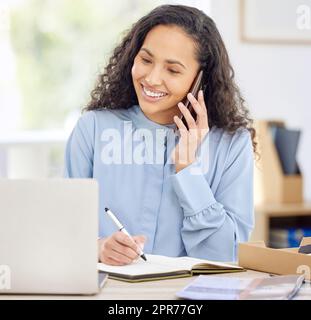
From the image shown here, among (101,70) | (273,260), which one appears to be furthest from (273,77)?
(273,260)

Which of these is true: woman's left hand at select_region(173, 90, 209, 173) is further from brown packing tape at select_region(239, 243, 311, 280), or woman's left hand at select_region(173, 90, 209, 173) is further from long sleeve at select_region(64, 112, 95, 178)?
brown packing tape at select_region(239, 243, 311, 280)

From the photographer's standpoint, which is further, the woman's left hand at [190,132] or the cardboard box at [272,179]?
the cardboard box at [272,179]

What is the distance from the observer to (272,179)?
3.99m

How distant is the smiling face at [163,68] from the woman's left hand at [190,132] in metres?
0.05

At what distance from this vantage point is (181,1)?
4.18 meters

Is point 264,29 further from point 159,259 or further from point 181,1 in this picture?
point 159,259

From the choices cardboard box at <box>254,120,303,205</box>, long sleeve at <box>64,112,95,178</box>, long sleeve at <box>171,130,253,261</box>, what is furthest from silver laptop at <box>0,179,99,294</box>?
cardboard box at <box>254,120,303,205</box>

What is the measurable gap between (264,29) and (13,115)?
1.39 metres

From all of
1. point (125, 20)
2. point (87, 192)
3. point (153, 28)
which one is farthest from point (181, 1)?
point (87, 192)

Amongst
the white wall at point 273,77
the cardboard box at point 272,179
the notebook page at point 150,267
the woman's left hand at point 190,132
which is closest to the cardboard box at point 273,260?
the notebook page at point 150,267

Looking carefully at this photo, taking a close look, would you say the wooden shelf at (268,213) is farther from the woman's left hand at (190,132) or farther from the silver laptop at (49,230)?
the silver laptop at (49,230)

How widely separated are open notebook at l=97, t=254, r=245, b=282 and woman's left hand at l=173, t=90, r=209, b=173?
0.38 m

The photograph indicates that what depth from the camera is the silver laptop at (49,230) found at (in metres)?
1.55

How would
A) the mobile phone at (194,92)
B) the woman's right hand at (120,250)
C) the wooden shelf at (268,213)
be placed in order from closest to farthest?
1. the woman's right hand at (120,250)
2. the mobile phone at (194,92)
3. the wooden shelf at (268,213)
